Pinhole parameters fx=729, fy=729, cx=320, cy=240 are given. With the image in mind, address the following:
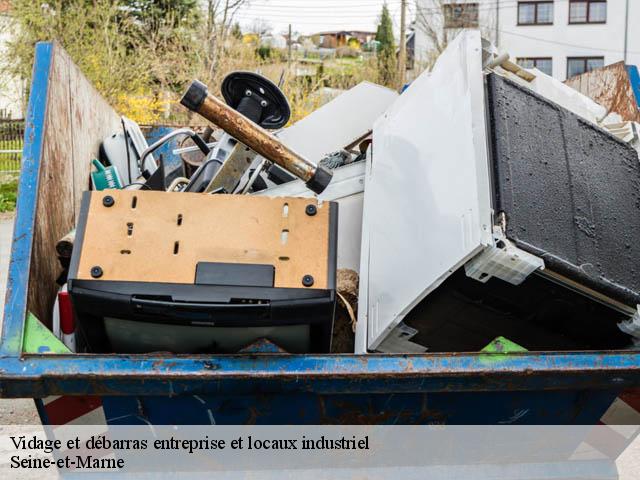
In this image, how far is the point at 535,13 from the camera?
3080 centimetres

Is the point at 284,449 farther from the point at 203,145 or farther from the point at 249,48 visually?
the point at 249,48

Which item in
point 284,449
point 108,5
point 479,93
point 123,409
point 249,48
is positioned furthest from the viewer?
point 249,48

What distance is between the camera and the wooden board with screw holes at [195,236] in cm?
168

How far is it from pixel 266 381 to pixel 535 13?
105ft

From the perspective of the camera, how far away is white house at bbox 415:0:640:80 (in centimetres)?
2975

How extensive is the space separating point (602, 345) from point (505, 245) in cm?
52

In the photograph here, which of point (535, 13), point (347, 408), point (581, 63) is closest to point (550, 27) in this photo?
point (535, 13)

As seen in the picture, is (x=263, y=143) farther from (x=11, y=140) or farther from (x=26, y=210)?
(x=11, y=140)

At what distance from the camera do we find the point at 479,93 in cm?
211

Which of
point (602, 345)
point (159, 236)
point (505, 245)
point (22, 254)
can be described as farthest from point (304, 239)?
point (602, 345)

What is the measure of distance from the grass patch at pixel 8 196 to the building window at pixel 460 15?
20.9 m

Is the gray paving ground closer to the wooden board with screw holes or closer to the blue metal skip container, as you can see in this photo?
the blue metal skip container

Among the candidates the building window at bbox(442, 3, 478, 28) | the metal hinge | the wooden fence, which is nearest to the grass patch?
the wooden fence

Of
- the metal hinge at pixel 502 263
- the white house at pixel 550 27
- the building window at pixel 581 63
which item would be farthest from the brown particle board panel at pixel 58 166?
the building window at pixel 581 63
